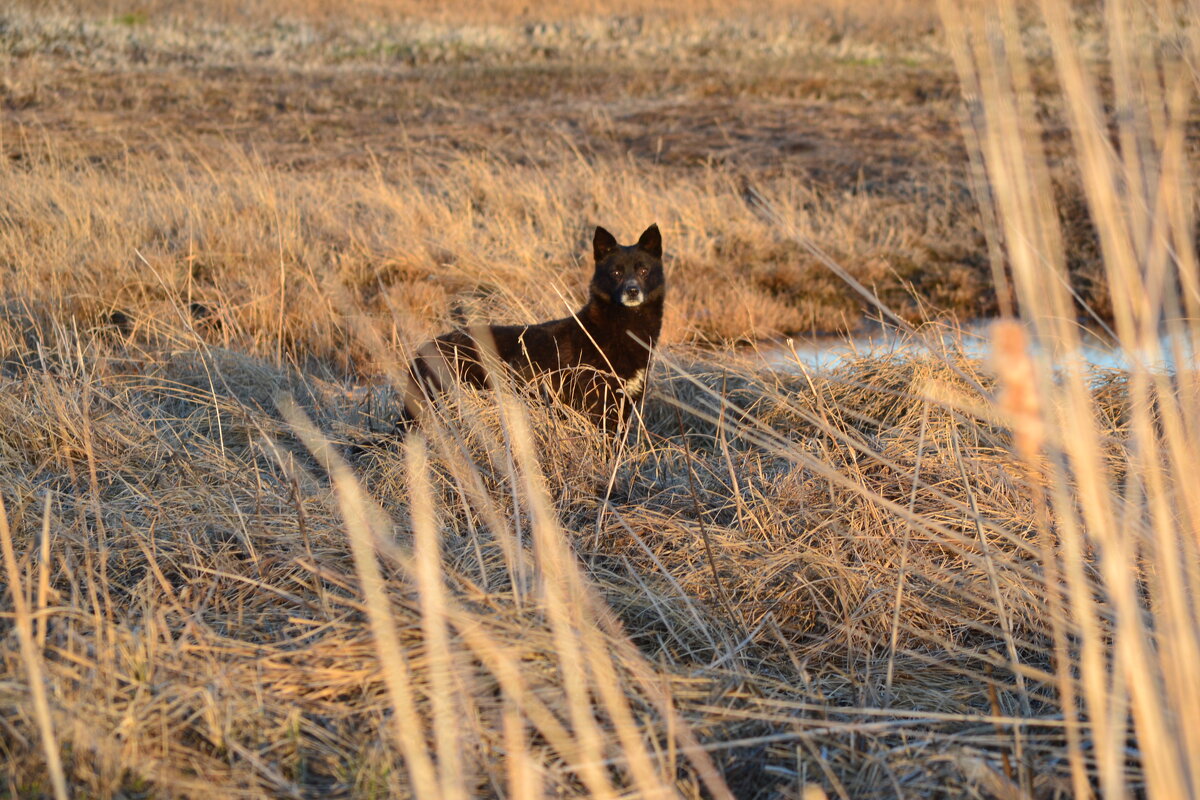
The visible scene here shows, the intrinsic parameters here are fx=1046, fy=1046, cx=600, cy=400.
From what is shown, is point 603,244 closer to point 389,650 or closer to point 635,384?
point 635,384

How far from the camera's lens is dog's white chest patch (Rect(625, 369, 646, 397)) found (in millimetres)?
4938

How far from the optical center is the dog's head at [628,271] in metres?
5.11

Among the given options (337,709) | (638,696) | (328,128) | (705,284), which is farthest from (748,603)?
(328,128)

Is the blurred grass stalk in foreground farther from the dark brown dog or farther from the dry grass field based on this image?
the dark brown dog

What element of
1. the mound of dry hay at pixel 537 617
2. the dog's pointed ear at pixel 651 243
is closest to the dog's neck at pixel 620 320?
the dog's pointed ear at pixel 651 243

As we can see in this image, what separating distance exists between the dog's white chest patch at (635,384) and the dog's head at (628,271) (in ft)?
1.17

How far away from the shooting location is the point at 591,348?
4.88m

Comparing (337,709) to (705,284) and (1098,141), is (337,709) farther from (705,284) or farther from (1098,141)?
(705,284)

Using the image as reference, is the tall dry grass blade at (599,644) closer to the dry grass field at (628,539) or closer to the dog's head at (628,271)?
the dry grass field at (628,539)

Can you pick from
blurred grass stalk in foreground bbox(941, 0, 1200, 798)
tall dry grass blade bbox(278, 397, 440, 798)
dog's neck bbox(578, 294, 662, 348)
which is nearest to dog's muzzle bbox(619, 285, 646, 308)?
dog's neck bbox(578, 294, 662, 348)

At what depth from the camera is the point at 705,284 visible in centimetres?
865

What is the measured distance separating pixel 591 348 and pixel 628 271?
52 cm

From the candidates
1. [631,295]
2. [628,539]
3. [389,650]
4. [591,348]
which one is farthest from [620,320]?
[389,650]

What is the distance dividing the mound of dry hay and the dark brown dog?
2.46ft
